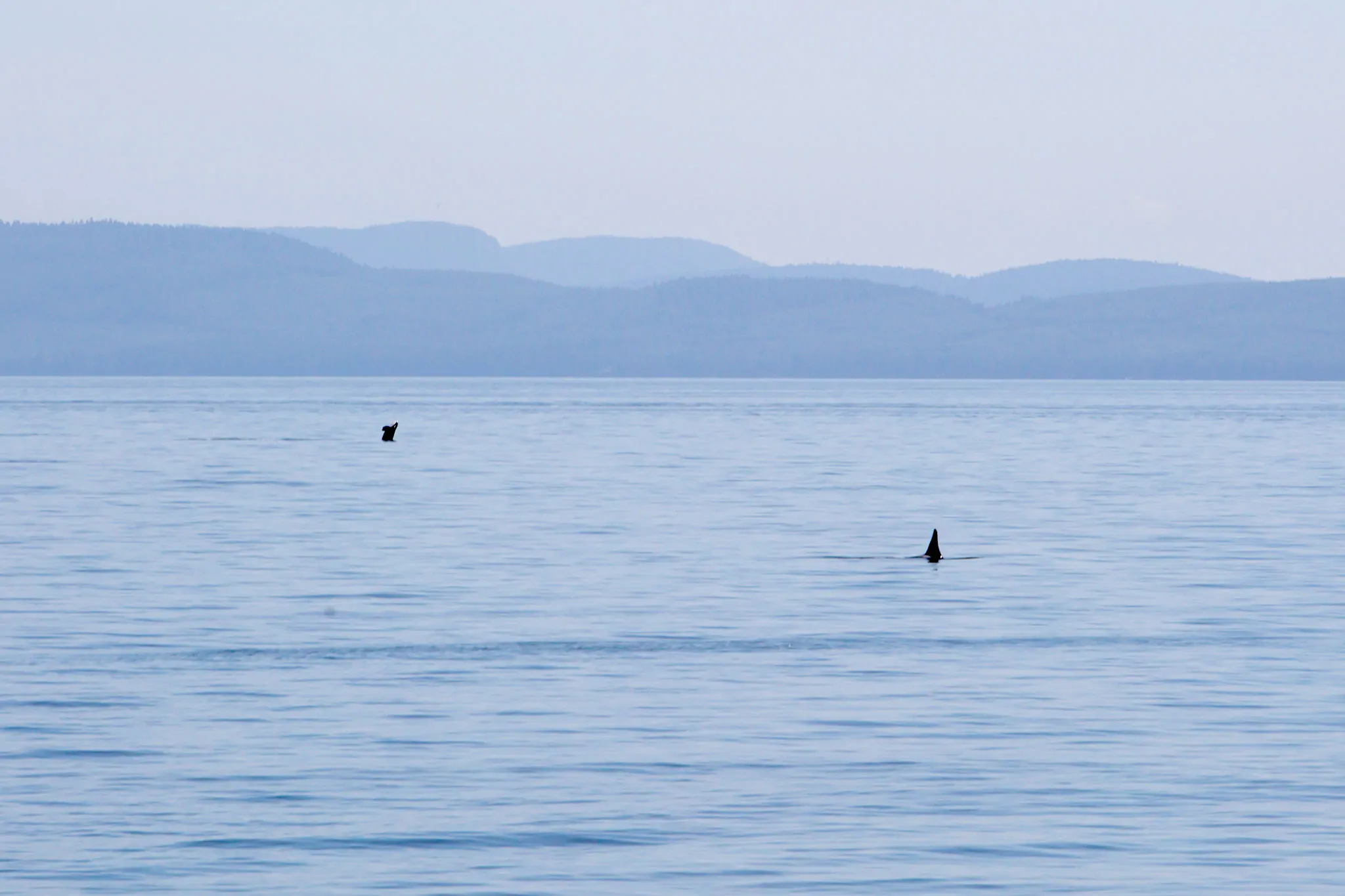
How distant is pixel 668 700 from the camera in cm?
2438

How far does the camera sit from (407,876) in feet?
54.2

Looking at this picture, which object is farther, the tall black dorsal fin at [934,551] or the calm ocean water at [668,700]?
the tall black dorsal fin at [934,551]

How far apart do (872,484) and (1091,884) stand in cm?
5540

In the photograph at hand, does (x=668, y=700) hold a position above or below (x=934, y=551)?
below

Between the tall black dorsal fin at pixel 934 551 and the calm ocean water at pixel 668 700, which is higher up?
the tall black dorsal fin at pixel 934 551

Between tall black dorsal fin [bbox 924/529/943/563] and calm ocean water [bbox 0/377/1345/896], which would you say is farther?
tall black dorsal fin [bbox 924/529/943/563]

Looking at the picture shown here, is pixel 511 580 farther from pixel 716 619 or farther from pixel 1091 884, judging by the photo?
pixel 1091 884

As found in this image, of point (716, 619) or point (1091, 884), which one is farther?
point (716, 619)

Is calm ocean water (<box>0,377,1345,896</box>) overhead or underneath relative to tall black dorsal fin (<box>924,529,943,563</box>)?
underneath

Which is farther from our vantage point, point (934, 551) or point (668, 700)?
point (934, 551)

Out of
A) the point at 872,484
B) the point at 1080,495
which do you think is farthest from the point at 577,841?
the point at 872,484

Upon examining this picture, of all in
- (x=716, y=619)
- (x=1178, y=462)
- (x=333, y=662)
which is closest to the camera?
(x=333, y=662)

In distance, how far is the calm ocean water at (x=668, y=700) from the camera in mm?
17172

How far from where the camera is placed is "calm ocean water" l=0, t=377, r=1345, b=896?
17172 millimetres
